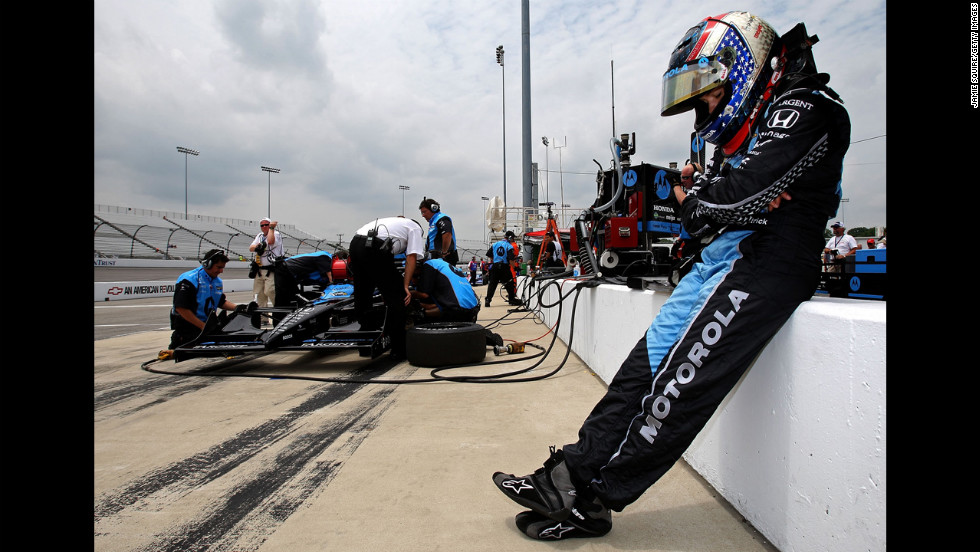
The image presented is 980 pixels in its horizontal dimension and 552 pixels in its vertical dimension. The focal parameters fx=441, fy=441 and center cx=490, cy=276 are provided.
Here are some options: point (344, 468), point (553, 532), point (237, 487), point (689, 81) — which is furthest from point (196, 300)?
point (689, 81)

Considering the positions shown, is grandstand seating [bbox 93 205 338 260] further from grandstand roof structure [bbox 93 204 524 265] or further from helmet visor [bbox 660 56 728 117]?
helmet visor [bbox 660 56 728 117]

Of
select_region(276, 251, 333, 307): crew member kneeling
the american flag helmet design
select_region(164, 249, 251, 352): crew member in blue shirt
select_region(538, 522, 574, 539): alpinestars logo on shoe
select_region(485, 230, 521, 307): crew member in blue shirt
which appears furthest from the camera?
select_region(485, 230, 521, 307): crew member in blue shirt

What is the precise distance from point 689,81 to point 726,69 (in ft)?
0.39

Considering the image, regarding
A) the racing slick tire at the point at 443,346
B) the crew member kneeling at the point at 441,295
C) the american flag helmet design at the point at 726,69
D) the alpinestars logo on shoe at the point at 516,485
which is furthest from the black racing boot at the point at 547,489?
the crew member kneeling at the point at 441,295

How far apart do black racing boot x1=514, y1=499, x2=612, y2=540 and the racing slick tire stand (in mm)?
2556

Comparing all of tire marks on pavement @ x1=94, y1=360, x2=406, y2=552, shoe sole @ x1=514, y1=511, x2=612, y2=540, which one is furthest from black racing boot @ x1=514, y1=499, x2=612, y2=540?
tire marks on pavement @ x1=94, y1=360, x2=406, y2=552

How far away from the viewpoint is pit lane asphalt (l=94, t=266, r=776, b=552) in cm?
136

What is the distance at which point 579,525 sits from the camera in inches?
52.6

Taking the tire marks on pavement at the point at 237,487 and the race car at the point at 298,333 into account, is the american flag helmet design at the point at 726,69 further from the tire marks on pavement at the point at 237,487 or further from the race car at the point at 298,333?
the race car at the point at 298,333

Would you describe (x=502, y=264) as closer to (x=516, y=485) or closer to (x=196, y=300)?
(x=196, y=300)
